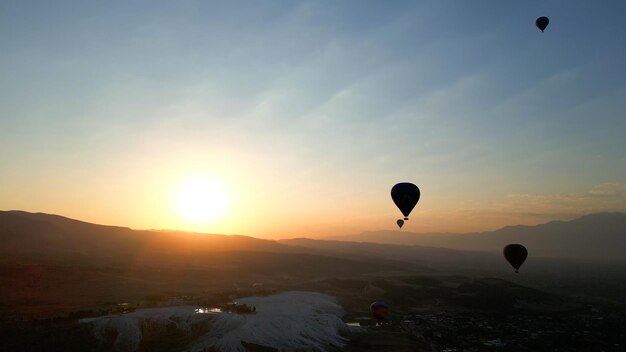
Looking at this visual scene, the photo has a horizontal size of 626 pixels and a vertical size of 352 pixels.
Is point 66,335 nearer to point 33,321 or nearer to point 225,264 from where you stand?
point 33,321

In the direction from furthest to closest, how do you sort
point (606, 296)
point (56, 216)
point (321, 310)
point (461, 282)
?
1. point (56, 216)
2. point (461, 282)
3. point (606, 296)
4. point (321, 310)

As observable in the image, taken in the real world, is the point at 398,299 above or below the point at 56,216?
below

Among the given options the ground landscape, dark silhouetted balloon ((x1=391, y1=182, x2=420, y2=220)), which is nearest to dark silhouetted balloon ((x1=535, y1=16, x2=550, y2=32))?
dark silhouetted balloon ((x1=391, y1=182, x2=420, y2=220))

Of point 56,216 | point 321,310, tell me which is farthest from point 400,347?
point 56,216

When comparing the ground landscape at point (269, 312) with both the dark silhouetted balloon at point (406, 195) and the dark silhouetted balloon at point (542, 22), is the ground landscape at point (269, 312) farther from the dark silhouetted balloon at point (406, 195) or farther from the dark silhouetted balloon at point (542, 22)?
the dark silhouetted balloon at point (542, 22)

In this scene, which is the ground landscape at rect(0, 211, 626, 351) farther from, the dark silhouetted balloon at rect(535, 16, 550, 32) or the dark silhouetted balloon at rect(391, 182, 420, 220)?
the dark silhouetted balloon at rect(535, 16, 550, 32)

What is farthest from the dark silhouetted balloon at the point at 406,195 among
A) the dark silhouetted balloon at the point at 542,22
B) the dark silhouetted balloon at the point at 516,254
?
the dark silhouetted balloon at the point at 542,22

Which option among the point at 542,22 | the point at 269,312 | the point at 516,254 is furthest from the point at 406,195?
the point at 542,22
